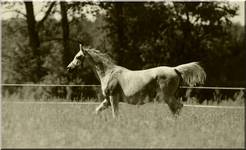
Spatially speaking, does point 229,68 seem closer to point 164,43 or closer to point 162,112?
point 164,43

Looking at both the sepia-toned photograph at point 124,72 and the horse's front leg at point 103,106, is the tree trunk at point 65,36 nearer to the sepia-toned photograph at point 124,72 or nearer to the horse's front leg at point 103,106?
the sepia-toned photograph at point 124,72

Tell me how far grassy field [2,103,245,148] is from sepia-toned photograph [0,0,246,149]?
3 centimetres

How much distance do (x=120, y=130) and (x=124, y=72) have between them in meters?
3.70

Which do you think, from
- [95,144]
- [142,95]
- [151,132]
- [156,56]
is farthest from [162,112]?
[156,56]

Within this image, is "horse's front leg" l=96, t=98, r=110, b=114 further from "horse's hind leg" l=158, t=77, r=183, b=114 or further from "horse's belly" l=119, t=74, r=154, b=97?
"horse's hind leg" l=158, t=77, r=183, b=114

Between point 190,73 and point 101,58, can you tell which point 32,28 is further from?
point 190,73

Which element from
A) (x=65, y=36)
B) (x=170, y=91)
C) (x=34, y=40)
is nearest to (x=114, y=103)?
(x=170, y=91)

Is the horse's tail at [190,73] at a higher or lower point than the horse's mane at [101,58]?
lower

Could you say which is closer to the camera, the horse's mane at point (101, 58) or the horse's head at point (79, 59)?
the horse's mane at point (101, 58)

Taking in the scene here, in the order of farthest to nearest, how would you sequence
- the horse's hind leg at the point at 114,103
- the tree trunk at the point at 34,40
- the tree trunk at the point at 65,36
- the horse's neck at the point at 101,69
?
the tree trunk at the point at 65,36
the tree trunk at the point at 34,40
the horse's neck at the point at 101,69
the horse's hind leg at the point at 114,103

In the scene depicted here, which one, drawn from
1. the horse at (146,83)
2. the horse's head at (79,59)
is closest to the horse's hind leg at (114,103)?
the horse at (146,83)

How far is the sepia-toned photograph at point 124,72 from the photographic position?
12531 millimetres

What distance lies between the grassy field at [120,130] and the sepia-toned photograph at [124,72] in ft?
0.09

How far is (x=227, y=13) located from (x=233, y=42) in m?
4.02
